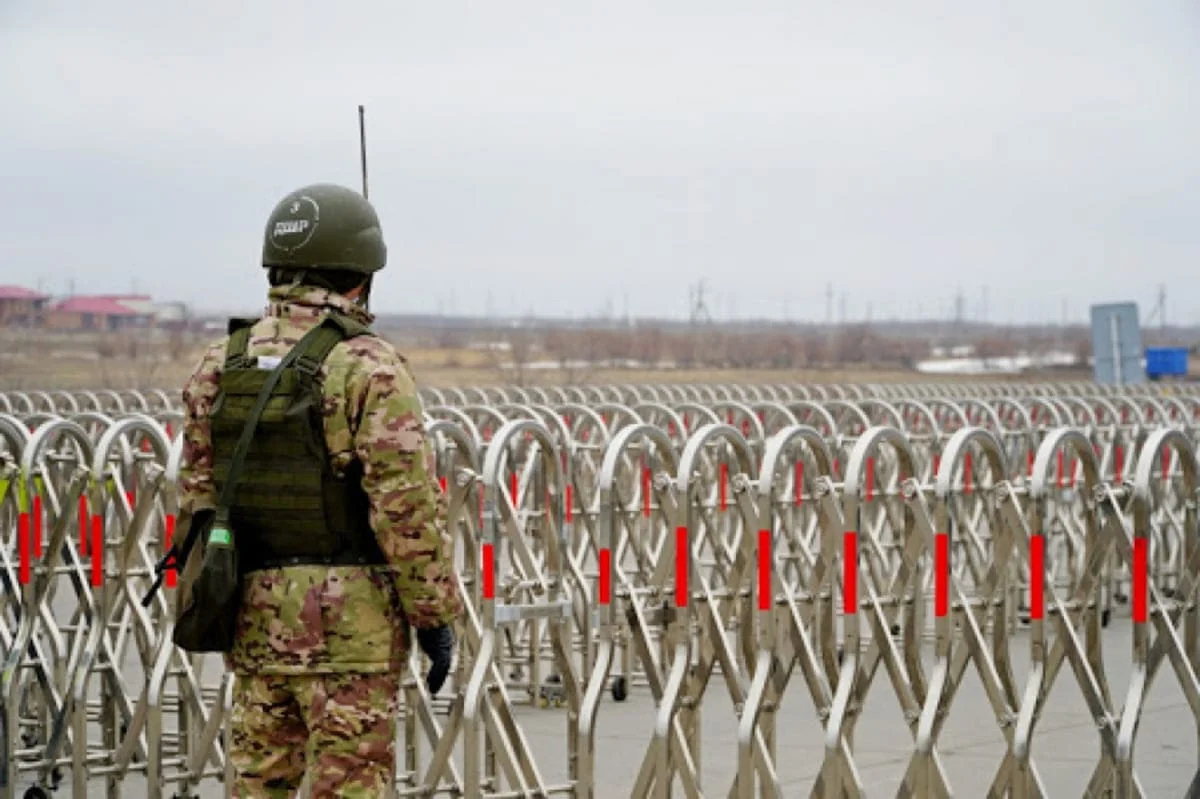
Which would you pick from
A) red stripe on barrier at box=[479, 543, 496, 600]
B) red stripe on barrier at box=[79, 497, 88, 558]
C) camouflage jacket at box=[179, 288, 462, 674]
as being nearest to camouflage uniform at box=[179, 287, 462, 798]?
Answer: camouflage jacket at box=[179, 288, 462, 674]

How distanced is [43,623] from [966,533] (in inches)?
269

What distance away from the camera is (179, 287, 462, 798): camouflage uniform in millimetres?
5344

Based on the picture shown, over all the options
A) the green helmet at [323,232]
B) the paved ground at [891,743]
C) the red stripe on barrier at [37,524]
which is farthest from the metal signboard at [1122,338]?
the green helmet at [323,232]

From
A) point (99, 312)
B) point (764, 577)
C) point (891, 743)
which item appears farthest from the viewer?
point (99, 312)

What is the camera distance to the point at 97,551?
867 centimetres

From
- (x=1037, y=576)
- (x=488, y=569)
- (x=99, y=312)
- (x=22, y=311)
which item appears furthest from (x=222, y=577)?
(x=99, y=312)

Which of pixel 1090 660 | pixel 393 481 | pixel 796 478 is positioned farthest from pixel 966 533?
pixel 393 481

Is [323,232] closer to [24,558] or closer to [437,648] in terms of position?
[437,648]

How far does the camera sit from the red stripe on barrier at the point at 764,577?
7.30 meters

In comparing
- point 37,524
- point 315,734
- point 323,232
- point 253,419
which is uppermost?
point 323,232

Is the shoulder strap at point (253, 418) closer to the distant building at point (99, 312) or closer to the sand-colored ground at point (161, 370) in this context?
the sand-colored ground at point (161, 370)

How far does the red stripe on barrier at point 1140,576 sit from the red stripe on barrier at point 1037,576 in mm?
310

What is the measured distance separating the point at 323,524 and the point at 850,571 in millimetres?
2209

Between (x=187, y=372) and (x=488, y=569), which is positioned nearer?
(x=488, y=569)
